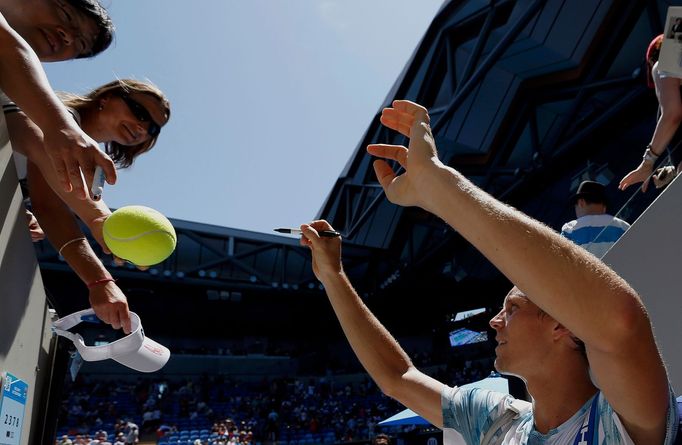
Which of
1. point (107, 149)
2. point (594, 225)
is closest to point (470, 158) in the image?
point (594, 225)

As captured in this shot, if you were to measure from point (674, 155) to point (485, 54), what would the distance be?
41.4 ft

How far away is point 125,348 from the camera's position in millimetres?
1401

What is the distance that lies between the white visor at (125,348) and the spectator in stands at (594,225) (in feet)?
8.31

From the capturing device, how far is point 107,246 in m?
1.68

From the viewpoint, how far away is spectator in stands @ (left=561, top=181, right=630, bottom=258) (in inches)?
118

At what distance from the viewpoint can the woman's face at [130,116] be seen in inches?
70.0

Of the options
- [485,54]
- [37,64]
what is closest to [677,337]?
[37,64]

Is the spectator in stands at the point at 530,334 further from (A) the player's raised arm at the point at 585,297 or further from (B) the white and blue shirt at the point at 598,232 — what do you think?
(B) the white and blue shirt at the point at 598,232

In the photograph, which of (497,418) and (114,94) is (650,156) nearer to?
(497,418)

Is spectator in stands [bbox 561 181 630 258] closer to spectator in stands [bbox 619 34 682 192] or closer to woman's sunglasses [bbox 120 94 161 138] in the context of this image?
spectator in stands [bbox 619 34 682 192]

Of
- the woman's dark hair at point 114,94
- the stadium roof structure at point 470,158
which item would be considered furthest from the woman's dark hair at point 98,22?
the stadium roof structure at point 470,158

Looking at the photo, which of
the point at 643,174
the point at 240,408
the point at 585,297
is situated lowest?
the point at 585,297

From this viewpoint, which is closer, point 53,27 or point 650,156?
point 53,27

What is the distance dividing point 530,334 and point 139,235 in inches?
51.0
